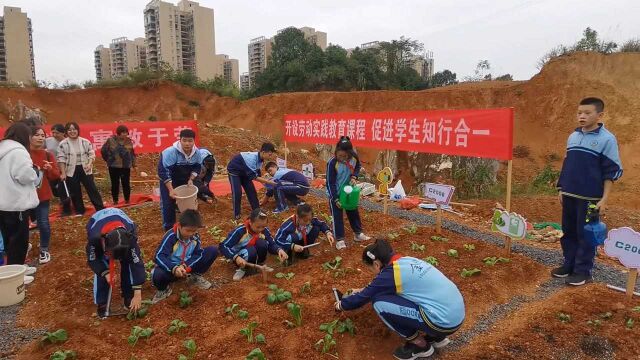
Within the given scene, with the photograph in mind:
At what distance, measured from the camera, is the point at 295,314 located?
3.42 metres

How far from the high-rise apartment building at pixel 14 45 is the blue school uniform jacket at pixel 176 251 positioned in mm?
46664

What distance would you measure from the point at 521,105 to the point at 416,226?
20.8 meters

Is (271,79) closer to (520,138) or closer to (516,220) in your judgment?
(520,138)

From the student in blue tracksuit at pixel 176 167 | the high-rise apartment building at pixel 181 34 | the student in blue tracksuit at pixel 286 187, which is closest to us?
the student in blue tracksuit at pixel 176 167

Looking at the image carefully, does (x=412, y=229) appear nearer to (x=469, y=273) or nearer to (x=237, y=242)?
(x=469, y=273)

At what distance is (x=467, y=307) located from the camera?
147 inches

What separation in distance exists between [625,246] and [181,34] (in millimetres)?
52296

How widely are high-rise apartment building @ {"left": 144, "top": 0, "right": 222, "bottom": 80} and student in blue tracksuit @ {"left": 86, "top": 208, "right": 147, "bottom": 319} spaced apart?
4671 cm

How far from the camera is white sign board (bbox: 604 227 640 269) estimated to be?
3.57m

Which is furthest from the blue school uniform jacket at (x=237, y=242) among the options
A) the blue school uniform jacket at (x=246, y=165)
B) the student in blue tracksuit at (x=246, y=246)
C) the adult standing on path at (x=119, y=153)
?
the adult standing on path at (x=119, y=153)

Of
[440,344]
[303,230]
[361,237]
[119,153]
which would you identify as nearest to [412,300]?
[440,344]

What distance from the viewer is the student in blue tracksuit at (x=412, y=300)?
276 centimetres

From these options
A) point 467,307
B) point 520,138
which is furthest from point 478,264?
point 520,138

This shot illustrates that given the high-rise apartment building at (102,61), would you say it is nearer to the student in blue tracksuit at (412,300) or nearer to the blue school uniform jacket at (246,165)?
the blue school uniform jacket at (246,165)
